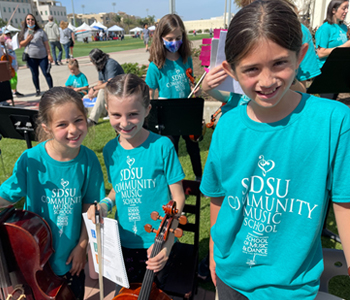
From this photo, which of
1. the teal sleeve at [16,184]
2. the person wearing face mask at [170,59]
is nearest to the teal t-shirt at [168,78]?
the person wearing face mask at [170,59]

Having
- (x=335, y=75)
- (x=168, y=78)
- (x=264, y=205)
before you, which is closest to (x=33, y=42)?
(x=168, y=78)

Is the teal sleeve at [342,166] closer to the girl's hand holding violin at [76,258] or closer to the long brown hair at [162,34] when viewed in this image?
the girl's hand holding violin at [76,258]

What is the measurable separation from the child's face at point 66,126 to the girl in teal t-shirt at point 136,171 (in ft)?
0.72

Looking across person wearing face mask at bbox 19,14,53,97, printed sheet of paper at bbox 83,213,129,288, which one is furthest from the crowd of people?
person wearing face mask at bbox 19,14,53,97

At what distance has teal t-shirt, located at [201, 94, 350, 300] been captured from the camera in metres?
1.02

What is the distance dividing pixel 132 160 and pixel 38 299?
1011 millimetres

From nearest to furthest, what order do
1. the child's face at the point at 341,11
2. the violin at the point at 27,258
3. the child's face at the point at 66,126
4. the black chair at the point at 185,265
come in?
1. the violin at the point at 27,258
2. the child's face at the point at 66,126
3. the black chair at the point at 185,265
4. the child's face at the point at 341,11

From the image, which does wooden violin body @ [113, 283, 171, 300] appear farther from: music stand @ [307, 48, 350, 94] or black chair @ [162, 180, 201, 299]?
music stand @ [307, 48, 350, 94]

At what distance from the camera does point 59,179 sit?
1809mm

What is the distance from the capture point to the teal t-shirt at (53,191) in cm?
179

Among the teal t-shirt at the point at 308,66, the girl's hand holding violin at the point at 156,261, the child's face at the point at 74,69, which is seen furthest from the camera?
the child's face at the point at 74,69

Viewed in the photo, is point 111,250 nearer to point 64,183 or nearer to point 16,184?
point 64,183

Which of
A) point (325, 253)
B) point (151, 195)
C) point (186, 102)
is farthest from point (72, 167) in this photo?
point (325, 253)

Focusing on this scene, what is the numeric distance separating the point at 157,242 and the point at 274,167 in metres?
0.79
